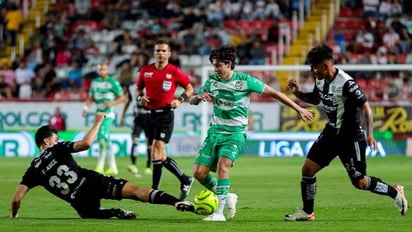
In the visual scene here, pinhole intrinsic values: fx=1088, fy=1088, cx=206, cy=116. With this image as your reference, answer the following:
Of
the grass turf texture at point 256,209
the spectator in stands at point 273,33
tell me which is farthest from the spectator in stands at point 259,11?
the grass turf texture at point 256,209

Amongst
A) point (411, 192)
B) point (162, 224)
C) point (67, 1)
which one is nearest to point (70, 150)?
point (162, 224)

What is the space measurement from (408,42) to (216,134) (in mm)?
22246

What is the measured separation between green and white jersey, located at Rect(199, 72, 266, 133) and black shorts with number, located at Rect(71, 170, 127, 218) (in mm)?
1601

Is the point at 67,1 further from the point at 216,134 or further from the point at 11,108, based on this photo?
the point at 216,134

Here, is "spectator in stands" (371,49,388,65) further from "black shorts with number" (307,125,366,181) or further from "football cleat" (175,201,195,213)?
"football cleat" (175,201,195,213)

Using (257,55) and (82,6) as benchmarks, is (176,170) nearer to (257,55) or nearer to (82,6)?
(257,55)

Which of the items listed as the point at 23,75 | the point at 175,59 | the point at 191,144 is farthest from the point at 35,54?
the point at 191,144

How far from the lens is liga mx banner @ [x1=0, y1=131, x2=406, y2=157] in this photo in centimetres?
3119

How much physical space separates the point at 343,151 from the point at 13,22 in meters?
29.7

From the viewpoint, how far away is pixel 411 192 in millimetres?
18031

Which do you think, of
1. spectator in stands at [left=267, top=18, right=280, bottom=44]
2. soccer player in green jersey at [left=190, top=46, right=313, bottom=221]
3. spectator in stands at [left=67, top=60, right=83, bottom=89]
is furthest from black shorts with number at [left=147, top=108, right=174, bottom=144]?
spectator in stands at [left=267, top=18, right=280, bottom=44]

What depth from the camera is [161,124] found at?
1723cm

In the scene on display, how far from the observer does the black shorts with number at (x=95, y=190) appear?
42.3 feet

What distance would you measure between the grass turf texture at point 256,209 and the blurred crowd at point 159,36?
437 inches
